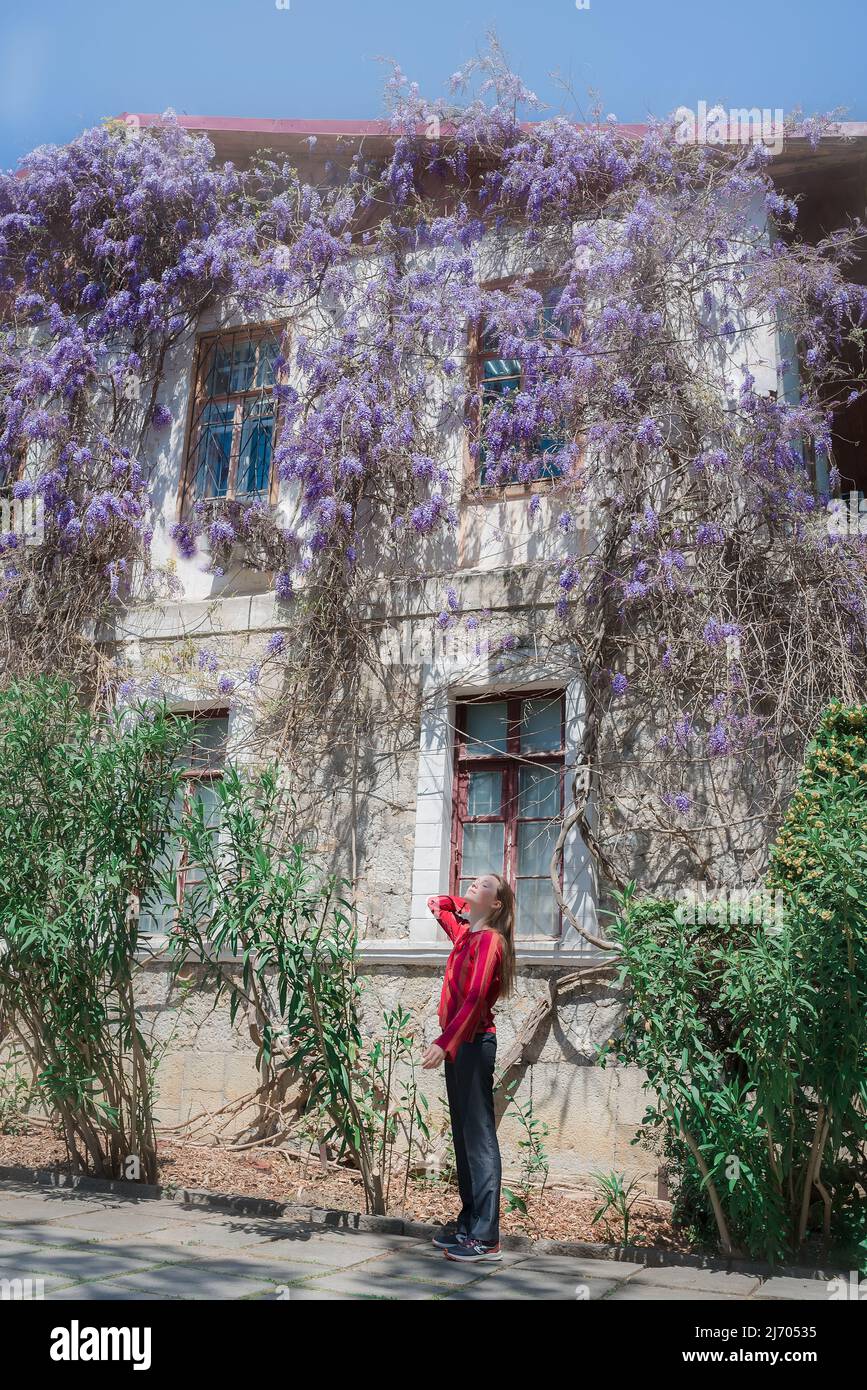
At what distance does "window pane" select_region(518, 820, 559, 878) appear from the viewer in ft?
28.1

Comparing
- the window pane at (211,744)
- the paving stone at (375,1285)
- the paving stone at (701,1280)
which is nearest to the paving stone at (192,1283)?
the paving stone at (375,1285)

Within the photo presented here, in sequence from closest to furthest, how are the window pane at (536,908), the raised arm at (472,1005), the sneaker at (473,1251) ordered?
the sneaker at (473,1251) → the raised arm at (472,1005) → the window pane at (536,908)

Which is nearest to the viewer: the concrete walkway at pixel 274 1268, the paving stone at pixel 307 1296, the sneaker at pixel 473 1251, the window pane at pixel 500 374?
the paving stone at pixel 307 1296

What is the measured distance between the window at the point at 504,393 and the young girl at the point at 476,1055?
406 centimetres

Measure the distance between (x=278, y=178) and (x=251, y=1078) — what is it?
7.56 metres

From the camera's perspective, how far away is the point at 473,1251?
5.25 m

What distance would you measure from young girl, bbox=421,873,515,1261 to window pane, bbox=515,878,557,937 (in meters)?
2.56

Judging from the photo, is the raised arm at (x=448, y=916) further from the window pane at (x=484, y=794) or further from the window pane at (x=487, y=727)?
the window pane at (x=487, y=727)

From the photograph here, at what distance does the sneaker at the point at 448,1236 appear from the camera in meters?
5.37

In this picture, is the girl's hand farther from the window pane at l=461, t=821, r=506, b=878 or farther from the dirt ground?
the window pane at l=461, t=821, r=506, b=878

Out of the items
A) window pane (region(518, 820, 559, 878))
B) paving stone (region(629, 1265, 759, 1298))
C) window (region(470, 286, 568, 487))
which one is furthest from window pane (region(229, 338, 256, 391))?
paving stone (region(629, 1265, 759, 1298))

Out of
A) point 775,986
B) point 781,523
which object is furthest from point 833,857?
point 781,523

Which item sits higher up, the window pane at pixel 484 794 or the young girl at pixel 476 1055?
the window pane at pixel 484 794
